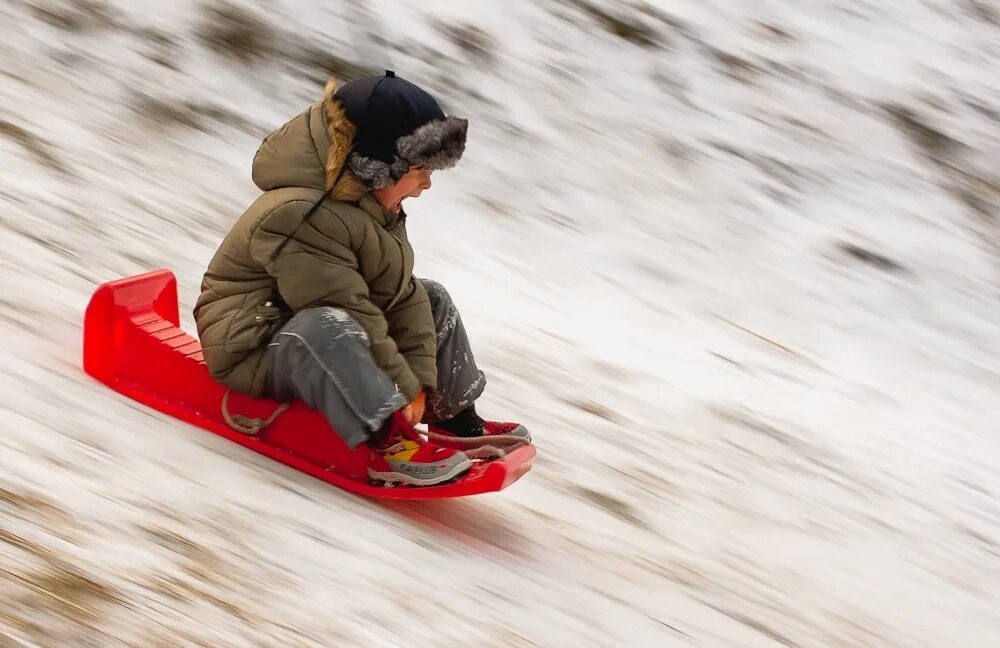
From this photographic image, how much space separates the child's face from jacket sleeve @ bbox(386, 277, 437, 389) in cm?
26

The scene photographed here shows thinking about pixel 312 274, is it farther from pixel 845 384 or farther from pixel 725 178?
pixel 725 178

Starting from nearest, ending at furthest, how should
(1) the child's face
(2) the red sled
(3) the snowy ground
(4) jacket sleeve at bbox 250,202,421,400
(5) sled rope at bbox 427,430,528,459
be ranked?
1. (3) the snowy ground
2. (4) jacket sleeve at bbox 250,202,421,400
3. (1) the child's face
4. (2) the red sled
5. (5) sled rope at bbox 427,430,528,459


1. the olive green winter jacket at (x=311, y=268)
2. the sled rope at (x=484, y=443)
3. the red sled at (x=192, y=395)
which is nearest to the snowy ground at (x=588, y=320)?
the red sled at (x=192, y=395)

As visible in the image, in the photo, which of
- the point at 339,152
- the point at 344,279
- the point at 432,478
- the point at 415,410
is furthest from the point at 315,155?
the point at 432,478

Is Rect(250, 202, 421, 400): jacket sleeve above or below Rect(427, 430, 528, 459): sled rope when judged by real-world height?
above

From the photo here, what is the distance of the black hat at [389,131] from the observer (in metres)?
3.32

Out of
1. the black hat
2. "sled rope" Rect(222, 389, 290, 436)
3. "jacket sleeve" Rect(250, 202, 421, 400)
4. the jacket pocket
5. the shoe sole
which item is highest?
the black hat

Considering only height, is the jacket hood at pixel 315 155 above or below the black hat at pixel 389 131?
below

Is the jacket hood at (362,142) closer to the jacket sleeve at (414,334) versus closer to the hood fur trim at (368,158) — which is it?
the hood fur trim at (368,158)

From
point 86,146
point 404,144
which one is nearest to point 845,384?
point 404,144

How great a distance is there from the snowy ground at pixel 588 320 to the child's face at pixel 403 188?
814mm

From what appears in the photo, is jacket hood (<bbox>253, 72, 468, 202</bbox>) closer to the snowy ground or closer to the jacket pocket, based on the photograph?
the jacket pocket

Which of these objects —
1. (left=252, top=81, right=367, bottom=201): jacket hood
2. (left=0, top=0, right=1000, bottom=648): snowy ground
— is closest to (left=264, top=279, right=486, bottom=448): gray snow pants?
(left=0, top=0, right=1000, bottom=648): snowy ground

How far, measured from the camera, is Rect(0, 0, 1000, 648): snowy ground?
2816mm
